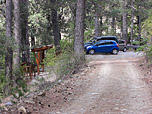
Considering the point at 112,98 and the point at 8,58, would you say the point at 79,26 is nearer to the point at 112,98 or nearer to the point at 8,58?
the point at 8,58

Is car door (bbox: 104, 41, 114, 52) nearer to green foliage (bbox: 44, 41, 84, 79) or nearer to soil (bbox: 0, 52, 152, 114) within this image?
green foliage (bbox: 44, 41, 84, 79)

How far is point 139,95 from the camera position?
910 centimetres

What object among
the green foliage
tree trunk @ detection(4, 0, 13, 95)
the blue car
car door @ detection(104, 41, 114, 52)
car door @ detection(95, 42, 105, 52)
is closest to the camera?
the green foliage

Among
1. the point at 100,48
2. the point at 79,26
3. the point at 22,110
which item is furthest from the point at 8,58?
the point at 100,48

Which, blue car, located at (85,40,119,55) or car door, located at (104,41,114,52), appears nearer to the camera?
blue car, located at (85,40,119,55)

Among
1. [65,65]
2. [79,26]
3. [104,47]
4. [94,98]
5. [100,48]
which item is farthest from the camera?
[104,47]

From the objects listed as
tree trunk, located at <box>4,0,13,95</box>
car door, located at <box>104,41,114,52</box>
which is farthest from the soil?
car door, located at <box>104,41,114,52</box>

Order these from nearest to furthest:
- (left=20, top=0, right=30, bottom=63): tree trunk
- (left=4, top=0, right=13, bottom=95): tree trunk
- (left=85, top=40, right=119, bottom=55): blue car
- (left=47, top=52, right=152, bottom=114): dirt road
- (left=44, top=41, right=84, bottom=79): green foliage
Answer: (left=47, top=52, right=152, bottom=114): dirt road
(left=44, top=41, right=84, bottom=79): green foliage
(left=4, top=0, right=13, bottom=95): tree trunk
(left=20, top=0, right=30, bottom=63): tree trunk
(left=85, top=40, right=119, bottom=55): blue car

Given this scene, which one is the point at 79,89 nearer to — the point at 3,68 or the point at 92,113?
the point at 92,113

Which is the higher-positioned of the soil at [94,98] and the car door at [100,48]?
the car door at [100,48]

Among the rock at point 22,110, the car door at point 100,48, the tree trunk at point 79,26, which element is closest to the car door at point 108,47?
the car door at point 100,48

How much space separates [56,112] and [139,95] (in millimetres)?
3193

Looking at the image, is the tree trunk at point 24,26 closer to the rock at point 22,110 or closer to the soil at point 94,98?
the soil at point 94,98

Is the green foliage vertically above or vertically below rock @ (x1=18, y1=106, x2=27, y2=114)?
above
